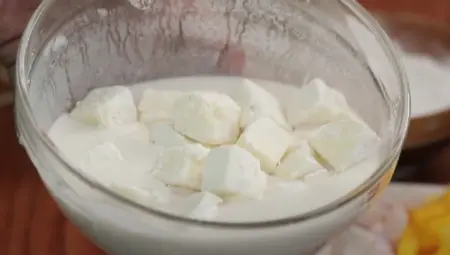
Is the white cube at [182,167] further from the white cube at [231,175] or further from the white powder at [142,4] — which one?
the white powder at [142,4]

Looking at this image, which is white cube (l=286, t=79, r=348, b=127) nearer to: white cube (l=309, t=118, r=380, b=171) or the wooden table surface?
white cube (l=309, t=118, r=380, b=171)

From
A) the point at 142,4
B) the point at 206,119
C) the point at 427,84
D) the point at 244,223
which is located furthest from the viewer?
the point at 427,84

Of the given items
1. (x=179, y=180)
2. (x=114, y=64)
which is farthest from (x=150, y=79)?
(x=179, y=180)

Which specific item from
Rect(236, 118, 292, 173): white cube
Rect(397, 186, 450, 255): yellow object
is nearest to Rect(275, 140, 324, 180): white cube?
Rect(236, 118, 292, 173): white cube

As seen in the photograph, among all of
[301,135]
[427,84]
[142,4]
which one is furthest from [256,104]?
[427,84]

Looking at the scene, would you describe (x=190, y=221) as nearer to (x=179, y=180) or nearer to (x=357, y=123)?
(x=179, y=180)

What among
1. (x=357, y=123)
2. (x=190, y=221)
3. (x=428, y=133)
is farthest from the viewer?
(x=428, y=133)

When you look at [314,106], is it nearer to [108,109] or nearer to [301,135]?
[301,135]
